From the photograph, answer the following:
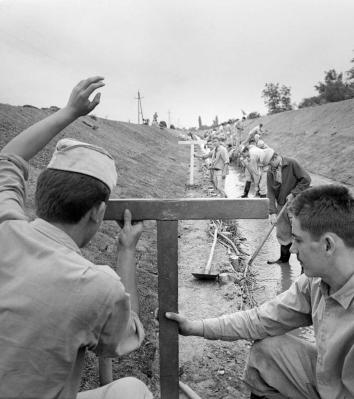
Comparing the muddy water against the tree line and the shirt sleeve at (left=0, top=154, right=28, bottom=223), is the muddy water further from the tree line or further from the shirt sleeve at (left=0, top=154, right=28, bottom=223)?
the tree line

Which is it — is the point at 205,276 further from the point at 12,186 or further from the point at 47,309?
the point at 47,309

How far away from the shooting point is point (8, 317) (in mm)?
1246

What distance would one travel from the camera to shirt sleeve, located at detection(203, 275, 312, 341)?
2.37 m

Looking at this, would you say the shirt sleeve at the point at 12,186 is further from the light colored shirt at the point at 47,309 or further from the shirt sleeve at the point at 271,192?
the shirt sleeve at the point at 271,192

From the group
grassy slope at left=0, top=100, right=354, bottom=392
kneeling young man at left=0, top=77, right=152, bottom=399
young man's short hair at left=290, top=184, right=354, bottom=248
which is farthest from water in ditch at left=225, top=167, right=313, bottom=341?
kneeling young man at left=0, top=77, right=152, bottom=399

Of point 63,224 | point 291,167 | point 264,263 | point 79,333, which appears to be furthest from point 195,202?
point 264,263

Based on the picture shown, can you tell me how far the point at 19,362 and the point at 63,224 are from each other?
0.49 m

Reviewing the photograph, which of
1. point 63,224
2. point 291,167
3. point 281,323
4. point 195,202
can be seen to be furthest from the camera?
point 291,167

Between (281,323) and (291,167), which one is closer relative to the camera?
(281,323)

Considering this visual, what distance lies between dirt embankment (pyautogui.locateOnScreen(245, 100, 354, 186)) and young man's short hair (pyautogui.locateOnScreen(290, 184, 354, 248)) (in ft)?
43.7

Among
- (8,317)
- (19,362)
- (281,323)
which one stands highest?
(8,317)

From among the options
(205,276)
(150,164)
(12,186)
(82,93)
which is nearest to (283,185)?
(205,276)

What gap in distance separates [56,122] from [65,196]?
0.71m

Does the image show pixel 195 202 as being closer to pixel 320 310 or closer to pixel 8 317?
pixel 320 310
